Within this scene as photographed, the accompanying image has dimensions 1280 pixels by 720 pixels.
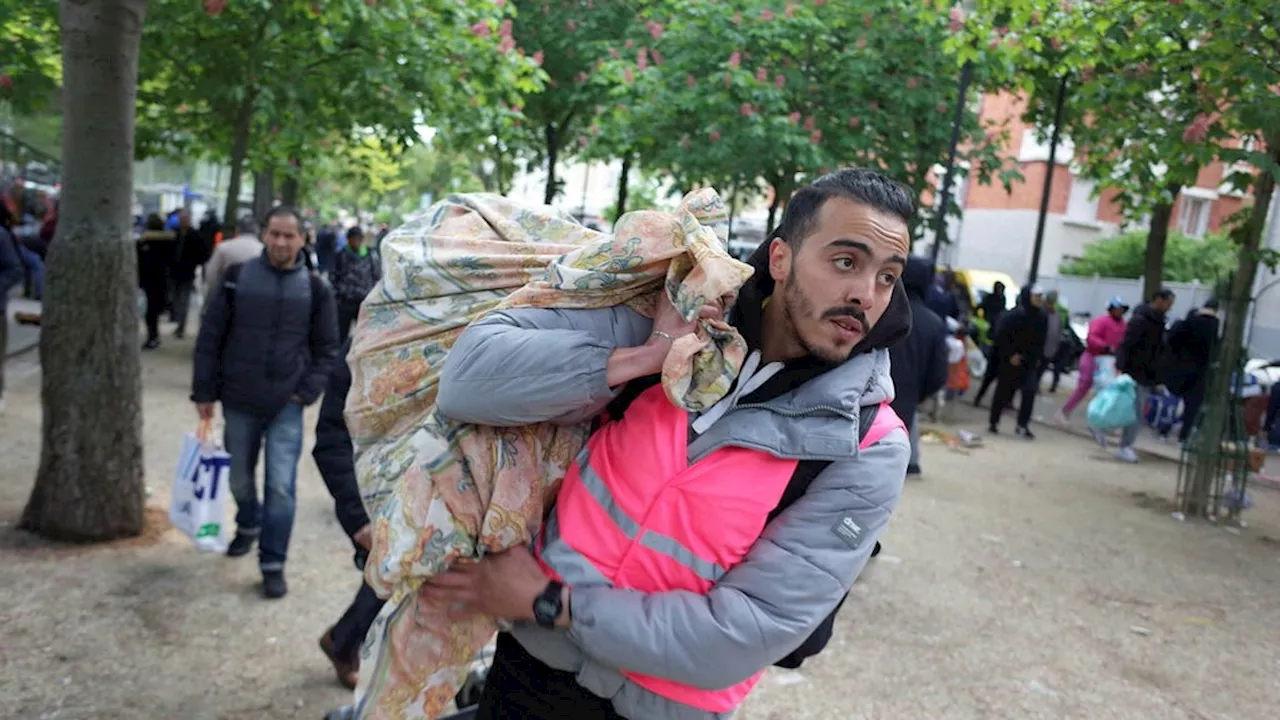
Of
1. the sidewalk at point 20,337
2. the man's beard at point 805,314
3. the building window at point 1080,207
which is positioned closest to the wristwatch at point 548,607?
the man's beard at point 805,314

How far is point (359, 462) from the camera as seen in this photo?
6.77ft

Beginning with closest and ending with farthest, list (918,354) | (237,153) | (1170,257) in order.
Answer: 1. (918,354)
2. (237,153)
3. (1170,257)

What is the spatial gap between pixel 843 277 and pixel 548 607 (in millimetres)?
769

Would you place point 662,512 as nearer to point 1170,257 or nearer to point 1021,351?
point 1021,351

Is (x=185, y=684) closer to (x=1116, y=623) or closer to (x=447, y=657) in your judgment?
(x=447, y=657)

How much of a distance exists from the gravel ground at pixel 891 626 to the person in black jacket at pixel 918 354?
115 centimetres

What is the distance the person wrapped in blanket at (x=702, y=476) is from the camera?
1682 millimetres

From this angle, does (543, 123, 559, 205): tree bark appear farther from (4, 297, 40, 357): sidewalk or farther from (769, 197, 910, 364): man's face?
(769, 197, 910, 364): man's face

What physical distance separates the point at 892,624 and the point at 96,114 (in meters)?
4.86

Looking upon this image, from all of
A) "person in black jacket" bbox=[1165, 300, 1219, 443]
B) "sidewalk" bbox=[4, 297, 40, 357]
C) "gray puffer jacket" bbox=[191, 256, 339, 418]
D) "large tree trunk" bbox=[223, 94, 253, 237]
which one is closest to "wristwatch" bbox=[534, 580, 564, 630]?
"gray puffer jacket" bbox=[191, 256, 339, 418]

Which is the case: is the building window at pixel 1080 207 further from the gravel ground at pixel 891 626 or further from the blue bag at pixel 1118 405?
the gravel ground at pixel 891 626

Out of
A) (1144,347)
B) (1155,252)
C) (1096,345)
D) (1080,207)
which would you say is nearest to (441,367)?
(1144,347)

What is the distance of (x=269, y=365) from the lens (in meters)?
4.90

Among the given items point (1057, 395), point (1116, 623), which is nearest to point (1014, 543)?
point (1116, 623)
